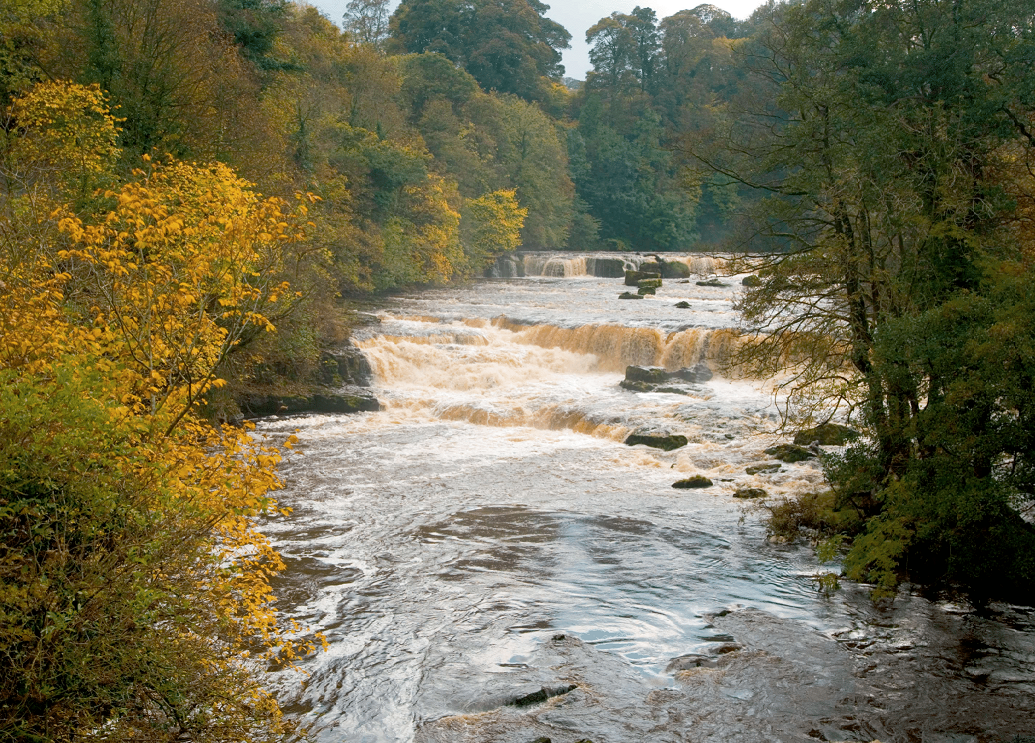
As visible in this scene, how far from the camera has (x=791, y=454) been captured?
14.9m

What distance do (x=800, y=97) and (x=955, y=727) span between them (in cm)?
780

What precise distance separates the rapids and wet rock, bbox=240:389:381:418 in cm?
61

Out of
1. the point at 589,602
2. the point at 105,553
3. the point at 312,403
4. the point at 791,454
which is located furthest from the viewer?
the point at 312,403

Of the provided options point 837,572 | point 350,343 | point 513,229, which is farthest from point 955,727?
point 513,229

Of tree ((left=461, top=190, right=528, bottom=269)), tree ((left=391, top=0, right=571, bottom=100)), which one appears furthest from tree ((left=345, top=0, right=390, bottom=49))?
tree ((left=461, top=190, right=528, bottom=269))

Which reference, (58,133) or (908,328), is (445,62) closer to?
(58,133)

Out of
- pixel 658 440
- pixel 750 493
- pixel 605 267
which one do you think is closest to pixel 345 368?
pixel 658 440

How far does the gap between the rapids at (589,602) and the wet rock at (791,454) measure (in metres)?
0.41

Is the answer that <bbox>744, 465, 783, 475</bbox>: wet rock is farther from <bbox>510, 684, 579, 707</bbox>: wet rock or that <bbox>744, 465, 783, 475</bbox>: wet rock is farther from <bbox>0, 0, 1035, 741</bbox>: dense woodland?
<bbox>510, 684, 579, 707</bbox>: wet rock

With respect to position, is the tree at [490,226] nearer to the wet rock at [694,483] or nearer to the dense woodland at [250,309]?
the dense woodland at [250,309]

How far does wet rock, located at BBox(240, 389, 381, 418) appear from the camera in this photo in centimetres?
1891

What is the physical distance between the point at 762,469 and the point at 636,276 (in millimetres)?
25538

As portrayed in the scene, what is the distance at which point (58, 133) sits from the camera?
46.4ft

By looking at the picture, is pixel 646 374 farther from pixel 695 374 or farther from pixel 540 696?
pixel 540 696
